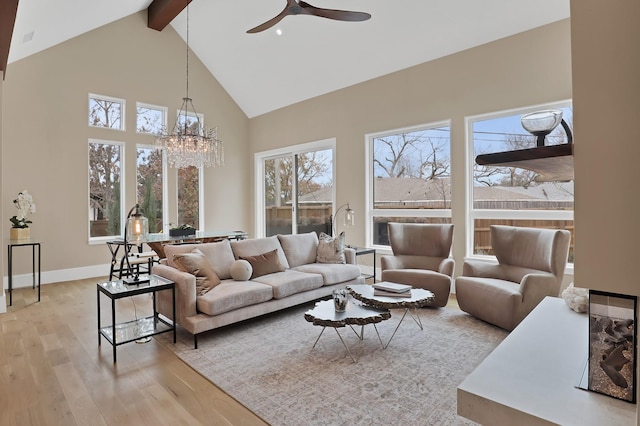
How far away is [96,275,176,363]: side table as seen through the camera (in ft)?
9.91

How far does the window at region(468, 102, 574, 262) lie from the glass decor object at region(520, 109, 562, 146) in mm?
3505

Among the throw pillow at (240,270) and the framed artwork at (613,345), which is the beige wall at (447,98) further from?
the framed artwork at (613,345)

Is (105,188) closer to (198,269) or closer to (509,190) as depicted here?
(198,269)

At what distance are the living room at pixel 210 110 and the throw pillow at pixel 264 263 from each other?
2340 mm

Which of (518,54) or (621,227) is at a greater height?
(518,54)

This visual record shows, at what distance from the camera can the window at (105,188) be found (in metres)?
6.40

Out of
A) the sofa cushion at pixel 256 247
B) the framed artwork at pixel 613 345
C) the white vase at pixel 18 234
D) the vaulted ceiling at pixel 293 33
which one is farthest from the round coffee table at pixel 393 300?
the white vase at pixel 18 234

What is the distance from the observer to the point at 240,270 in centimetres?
396

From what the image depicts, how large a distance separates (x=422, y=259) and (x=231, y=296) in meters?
2.64

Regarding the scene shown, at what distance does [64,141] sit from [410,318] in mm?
6206

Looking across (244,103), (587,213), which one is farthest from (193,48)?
(587,213)

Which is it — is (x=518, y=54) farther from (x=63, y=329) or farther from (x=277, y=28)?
(x=63, y=329)

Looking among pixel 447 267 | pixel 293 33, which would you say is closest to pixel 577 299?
pixel 447 267

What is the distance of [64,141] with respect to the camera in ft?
19.8
